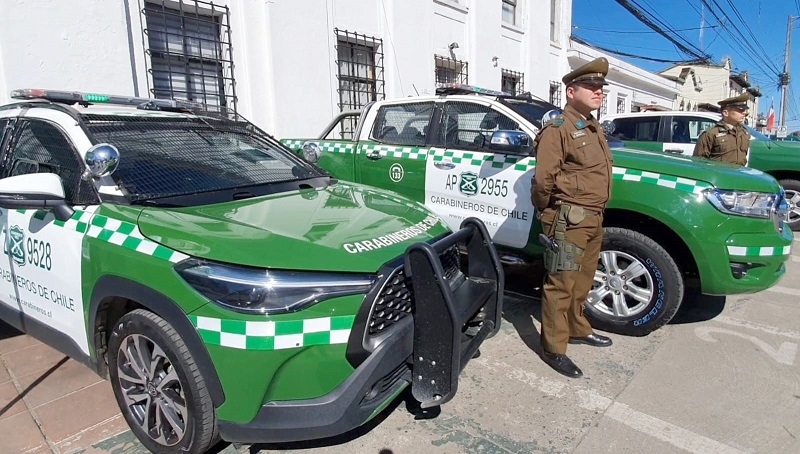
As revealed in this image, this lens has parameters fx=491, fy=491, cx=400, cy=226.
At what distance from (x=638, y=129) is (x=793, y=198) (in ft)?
7.54

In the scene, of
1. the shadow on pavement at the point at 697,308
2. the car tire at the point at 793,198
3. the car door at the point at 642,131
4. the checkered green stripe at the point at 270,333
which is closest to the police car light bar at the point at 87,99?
the checkered green stripe at the point at 270,333

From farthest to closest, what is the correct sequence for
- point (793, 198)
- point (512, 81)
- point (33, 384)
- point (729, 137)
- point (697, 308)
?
point (512, 81) < point (793, 198) < point (729, 137) < point (697, 308) < point (33, 384)

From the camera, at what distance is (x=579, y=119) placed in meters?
2.91

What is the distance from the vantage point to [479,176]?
13.1ft

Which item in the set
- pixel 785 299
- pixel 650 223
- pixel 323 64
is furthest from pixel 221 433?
pixel 323 64

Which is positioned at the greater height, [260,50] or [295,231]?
[260,50]

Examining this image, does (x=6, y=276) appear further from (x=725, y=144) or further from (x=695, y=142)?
(x=695, y=142)

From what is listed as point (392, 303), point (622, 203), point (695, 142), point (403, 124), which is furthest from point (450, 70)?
point (392, 303)

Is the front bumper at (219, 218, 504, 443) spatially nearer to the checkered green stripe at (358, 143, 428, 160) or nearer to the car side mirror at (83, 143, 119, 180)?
the car side mirror at (83, 143, 119, 180)

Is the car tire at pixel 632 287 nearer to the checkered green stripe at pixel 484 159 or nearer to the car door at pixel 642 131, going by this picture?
the checkered green stripe at pixel 484 159

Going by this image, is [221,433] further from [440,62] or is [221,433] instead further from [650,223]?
[440,62]

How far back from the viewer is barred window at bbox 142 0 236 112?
6059 millimetres

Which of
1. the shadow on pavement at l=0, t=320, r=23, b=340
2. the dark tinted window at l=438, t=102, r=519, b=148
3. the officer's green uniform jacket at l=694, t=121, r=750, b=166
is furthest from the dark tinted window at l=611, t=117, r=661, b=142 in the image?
the shadow on pavement at l=0, t=320, r=23, b=340

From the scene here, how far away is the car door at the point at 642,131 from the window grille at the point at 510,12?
17.8ft
